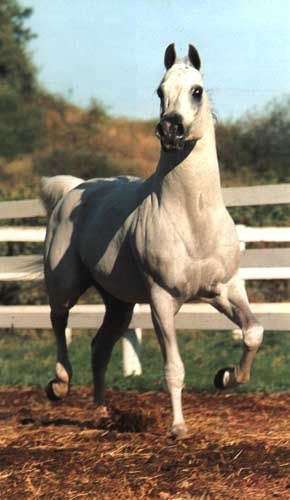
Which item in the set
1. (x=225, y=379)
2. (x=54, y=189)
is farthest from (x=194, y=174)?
(x=54, y=189)

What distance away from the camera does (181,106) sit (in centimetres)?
606

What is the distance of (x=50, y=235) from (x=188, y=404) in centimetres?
164

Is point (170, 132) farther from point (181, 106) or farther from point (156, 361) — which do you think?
point (156, 361)

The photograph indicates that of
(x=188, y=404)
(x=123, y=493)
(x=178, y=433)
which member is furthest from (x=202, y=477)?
(x=188, y=404)

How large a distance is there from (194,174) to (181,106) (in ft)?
1.70

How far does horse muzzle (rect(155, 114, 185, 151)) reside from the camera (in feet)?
19.3

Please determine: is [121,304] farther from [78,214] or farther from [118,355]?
[118,355]

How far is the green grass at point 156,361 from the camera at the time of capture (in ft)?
30.0

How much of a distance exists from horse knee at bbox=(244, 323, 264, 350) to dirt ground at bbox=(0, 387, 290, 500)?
55 centimetres

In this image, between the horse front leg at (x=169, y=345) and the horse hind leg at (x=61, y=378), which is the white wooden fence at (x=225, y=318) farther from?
the horse front leg at (x=169, y=345)

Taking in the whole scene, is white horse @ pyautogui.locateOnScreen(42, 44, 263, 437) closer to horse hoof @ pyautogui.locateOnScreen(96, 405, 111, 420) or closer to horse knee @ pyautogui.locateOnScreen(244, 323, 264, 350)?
horse knee @ pyautogui.locateOnScreen(244, 323, 264, 350)

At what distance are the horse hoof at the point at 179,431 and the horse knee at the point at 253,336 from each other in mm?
669

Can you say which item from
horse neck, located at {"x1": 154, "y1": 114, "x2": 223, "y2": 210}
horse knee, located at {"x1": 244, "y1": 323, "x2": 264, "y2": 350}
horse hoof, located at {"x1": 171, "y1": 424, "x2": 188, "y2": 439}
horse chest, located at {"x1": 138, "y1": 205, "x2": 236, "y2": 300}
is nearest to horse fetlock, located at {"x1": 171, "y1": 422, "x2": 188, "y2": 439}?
horse hoof, located at {"x1": 171, "y1": 424, "x2": 188, "y2": 439}

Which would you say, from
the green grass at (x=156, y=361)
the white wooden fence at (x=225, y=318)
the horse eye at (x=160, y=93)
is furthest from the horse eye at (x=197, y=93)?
the white wooden fence at (x=225, y=318)
